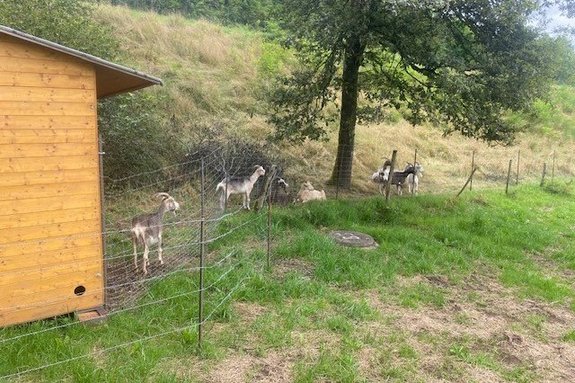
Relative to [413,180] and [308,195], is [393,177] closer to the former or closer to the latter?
[413,180]

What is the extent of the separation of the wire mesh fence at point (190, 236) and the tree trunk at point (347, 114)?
0.48 ft

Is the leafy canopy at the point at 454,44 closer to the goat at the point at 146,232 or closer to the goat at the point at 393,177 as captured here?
the goat at the point at 393,177

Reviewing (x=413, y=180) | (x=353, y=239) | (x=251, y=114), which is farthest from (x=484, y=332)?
(x=251, y=114)

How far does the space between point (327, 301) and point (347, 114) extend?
748 cm

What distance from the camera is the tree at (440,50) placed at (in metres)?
9.87

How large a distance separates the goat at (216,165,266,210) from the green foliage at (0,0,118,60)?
13.3 ft

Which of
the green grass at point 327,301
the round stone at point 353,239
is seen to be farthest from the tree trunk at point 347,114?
the round stone at point 353,239

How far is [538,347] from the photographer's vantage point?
233 inches

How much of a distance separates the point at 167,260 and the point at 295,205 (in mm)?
4262

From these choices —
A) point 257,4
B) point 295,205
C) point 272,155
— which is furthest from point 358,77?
point 257,4

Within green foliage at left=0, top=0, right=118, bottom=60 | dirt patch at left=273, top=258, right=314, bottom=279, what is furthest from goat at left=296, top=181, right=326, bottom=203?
green foliage at left=0, top=0, right=118, bottom=60

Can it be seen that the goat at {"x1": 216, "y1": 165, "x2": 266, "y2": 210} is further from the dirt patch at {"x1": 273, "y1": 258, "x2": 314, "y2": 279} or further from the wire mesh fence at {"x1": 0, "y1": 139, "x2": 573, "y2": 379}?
the dirt patch at {"x1": 273, "y1": 258, "x2": 314, "y2": 279}

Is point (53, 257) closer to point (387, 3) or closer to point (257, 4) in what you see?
point (387, 3)

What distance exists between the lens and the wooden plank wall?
211 inches
